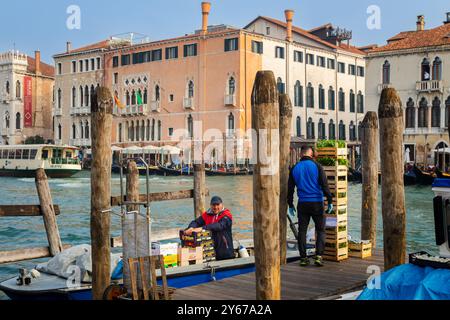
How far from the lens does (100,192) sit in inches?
225

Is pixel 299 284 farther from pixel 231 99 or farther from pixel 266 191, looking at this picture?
pixel 231 99

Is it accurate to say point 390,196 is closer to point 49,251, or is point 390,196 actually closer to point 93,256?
point 93,256

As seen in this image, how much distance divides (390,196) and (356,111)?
35.9 meters

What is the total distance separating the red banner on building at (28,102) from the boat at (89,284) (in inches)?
1693

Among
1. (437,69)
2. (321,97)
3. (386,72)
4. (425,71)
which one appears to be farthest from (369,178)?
(321,97)

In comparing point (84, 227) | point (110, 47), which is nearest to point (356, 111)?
point (110, 47)

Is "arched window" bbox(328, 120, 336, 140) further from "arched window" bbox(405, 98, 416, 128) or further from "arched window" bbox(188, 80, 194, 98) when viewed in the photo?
"arched window" bbox(405, 98, 416, 128)

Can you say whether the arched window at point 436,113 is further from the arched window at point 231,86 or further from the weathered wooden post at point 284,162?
the weathered wooden post at point 284,162

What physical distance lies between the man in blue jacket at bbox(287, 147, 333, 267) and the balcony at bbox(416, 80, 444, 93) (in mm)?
24232

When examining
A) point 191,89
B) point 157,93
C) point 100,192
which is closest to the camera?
point 100,192

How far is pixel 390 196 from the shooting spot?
18.1ft

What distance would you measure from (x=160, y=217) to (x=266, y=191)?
40.7 ft

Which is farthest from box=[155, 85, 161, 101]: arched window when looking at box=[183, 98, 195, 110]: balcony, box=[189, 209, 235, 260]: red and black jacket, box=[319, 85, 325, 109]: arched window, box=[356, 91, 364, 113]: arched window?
box=[189, 209, 235, 260]: red and black jacket
